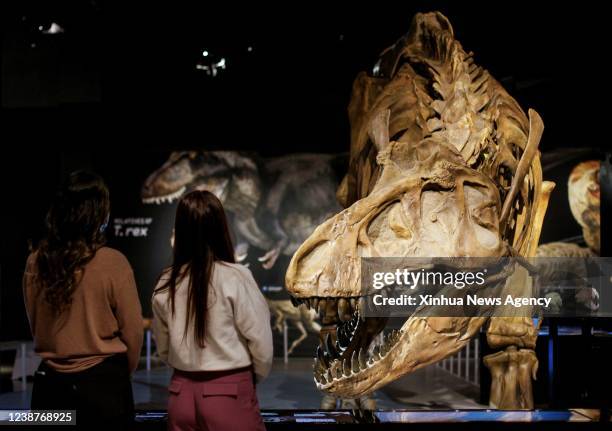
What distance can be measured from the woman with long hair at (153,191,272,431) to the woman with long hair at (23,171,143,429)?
0.62 ft

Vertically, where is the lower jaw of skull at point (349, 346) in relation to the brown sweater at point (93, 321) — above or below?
below

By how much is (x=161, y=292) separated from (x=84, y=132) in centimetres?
456

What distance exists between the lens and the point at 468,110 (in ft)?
14.7

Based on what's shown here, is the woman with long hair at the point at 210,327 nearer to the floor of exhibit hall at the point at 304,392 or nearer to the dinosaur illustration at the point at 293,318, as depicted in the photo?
the floor of exhibit hall at the point at 304,392

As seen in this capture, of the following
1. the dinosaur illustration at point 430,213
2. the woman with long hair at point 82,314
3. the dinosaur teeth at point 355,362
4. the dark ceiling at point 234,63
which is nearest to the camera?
the woman with long hair at point 82,314

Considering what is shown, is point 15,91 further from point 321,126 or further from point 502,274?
point 502,274

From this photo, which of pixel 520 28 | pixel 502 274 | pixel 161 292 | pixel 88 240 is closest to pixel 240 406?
pixel 161 292

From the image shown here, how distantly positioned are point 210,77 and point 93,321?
4.04 meters

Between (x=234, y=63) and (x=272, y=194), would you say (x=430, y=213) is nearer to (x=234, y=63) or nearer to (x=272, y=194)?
(x=234, y=63)

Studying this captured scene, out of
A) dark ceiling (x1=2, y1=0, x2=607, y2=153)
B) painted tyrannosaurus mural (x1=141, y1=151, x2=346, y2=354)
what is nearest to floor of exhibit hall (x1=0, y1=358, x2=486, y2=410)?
painted tyrannosaurus mural (x1=141, y1=151, x2=346, y2=354)

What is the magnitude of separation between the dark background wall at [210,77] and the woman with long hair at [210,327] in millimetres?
3630

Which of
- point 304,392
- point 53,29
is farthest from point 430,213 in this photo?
point 53,29

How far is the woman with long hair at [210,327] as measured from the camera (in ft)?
8.82

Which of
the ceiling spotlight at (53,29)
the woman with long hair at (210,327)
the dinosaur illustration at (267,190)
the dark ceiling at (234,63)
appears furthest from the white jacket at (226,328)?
the dinosaur illustration at (267,190)
